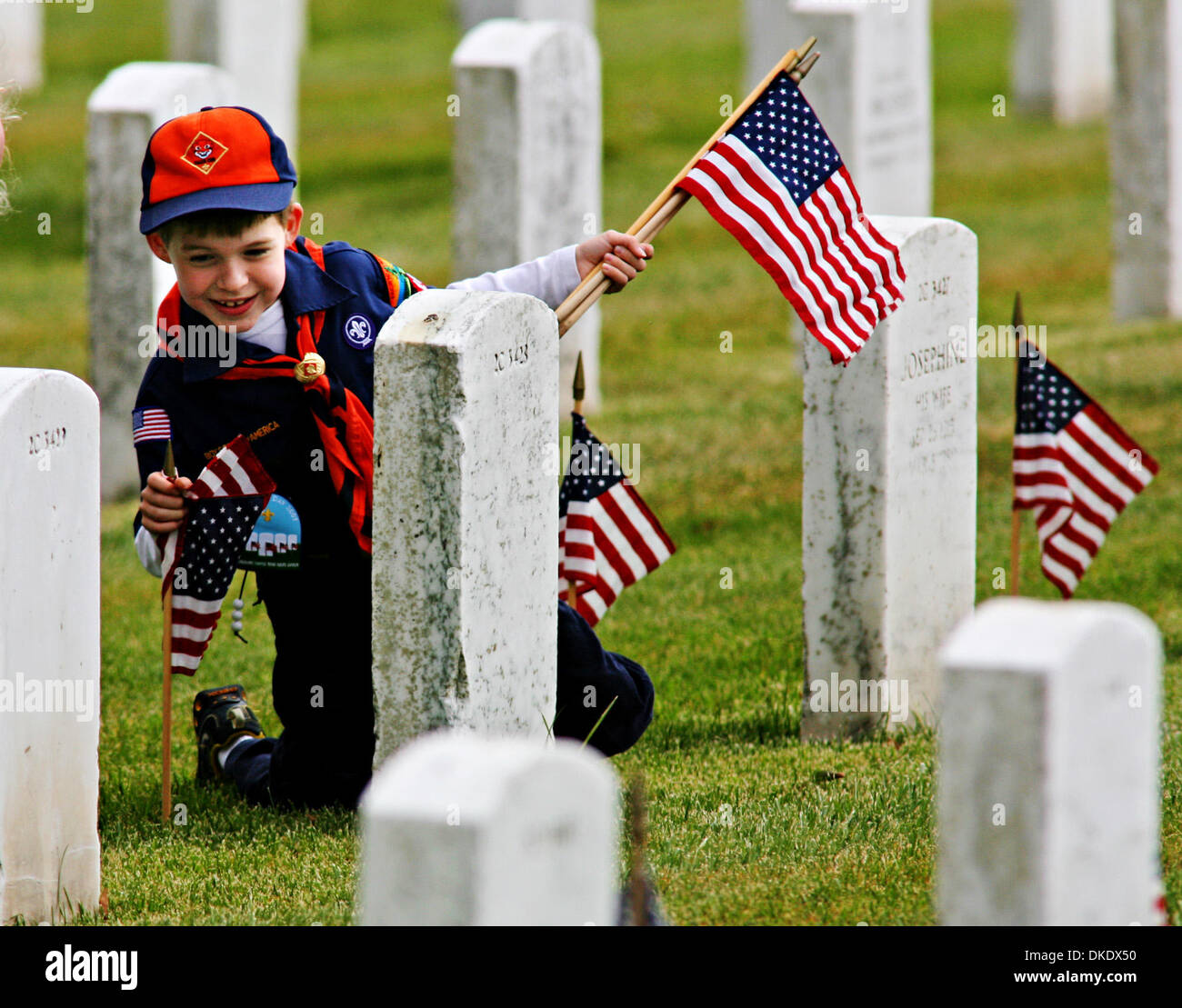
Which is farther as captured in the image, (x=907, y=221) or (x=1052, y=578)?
(x=1052, y=578)

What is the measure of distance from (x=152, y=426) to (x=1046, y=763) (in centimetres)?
259

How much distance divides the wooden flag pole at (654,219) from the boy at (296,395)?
54 millimetres

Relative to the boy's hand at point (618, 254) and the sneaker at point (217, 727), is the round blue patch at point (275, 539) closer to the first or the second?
the sneaker at point (217, 727)

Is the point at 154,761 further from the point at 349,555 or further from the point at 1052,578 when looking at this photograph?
the point at 1052,578

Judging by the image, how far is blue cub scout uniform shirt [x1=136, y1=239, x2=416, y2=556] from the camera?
4.23 meters

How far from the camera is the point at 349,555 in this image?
4.39 metres

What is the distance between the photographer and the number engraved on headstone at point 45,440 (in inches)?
138

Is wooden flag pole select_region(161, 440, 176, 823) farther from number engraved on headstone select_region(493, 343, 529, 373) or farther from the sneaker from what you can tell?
number engraved on headstone select_region(493, 343, 529, 373)

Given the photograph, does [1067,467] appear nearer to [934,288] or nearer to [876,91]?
[934,288]

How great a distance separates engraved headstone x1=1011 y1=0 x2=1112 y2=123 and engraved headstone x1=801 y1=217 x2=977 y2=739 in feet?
41.5

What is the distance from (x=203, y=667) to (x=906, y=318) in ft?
8.75

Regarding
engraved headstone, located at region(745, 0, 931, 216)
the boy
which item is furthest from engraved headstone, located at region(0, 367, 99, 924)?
engraved headstone, located at region(745, 0, 931, 216)

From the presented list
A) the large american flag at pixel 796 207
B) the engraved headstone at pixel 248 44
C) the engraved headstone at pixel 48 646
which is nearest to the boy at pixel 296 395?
the large american flag at pixel 796 207
